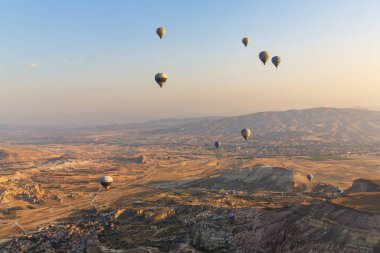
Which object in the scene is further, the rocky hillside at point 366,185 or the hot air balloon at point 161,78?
the hot air balloon at point 161,78

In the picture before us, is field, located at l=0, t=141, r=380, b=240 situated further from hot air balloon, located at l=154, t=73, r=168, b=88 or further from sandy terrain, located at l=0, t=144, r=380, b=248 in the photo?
hot air balloon, located at l=154, t=73, r=168, b=88

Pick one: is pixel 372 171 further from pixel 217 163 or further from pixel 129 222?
pixel 129 222

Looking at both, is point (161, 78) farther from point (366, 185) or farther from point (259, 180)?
point (259, 180)

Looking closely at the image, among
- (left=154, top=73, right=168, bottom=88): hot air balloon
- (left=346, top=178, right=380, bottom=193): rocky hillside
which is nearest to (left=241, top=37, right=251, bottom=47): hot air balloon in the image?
(left=154, top=73, right=168, bottom=88): hot air balloon

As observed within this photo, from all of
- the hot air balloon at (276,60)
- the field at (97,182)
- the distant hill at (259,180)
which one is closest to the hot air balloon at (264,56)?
the hot air balloon at (276,60)

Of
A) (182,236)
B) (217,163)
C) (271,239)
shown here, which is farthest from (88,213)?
(217,163)

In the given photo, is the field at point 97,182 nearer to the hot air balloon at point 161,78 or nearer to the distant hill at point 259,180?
the distant hill at point 259,180

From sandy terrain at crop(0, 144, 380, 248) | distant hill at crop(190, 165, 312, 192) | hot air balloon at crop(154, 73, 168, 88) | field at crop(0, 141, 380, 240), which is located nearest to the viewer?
Result: hot air balloon at crop(154, 73, 168, 88)

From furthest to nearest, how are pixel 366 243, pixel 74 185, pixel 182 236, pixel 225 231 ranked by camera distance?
pixel 74 185 < pixel 182 236 < pixel 225 231 < pixel 366 243
